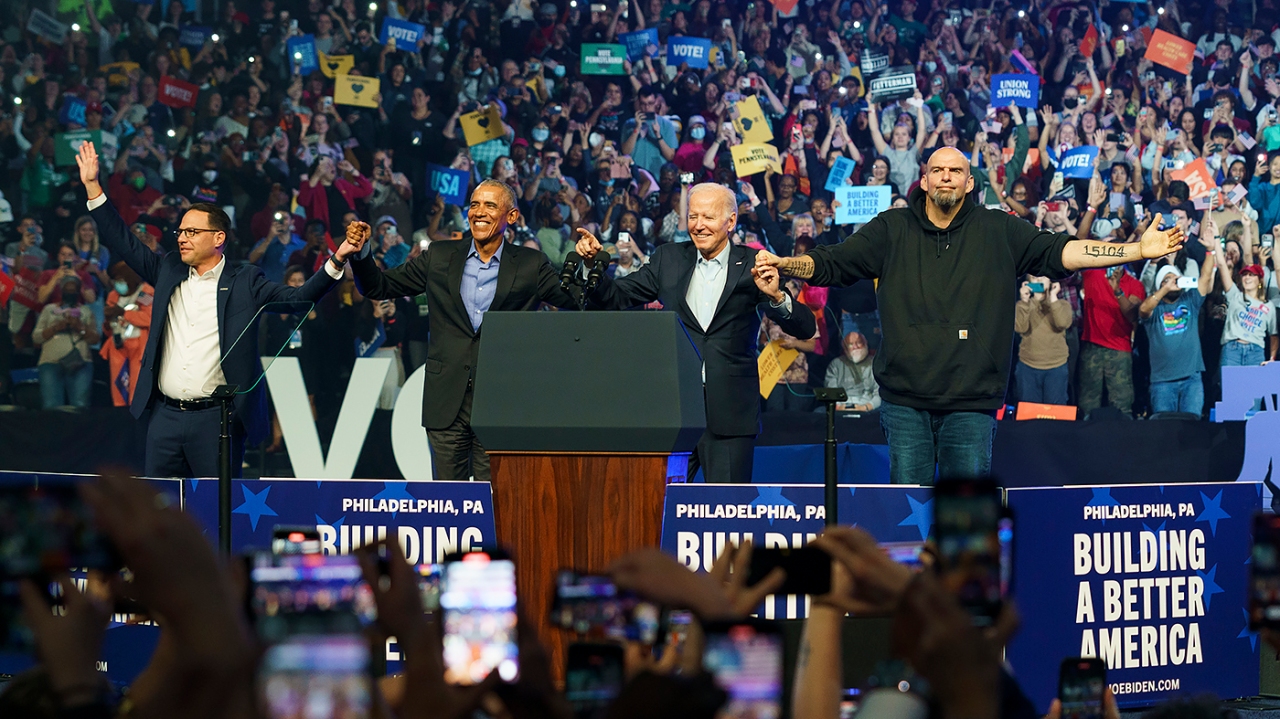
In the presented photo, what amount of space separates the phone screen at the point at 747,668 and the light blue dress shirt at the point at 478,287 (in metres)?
4.00

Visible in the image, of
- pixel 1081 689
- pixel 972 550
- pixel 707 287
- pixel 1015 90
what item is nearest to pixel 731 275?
pixel 707 287

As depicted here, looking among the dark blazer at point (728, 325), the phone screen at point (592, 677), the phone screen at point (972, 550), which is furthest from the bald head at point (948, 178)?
the phone screen at point (592, 677)

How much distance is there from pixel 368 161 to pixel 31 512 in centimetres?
883

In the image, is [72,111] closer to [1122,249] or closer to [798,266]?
[798,266]

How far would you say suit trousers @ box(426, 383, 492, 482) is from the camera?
5.00 meters

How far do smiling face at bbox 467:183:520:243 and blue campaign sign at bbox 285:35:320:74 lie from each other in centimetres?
566

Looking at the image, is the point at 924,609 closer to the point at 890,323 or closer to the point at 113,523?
the point at 113,523

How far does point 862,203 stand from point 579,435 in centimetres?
702

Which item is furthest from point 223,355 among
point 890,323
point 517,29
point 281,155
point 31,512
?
point 517,29

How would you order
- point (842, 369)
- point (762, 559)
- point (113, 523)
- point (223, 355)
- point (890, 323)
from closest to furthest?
1. point (113, 523)
2. point (762, 559)
3. point (890, 323)
4. point (223, 355)
5. point (842, 369)

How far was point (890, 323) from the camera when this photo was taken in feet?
14.8

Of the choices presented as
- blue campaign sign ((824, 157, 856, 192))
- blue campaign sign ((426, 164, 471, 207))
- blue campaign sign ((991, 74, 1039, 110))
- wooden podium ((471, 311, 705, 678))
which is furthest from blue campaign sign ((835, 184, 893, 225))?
wooden podium ((471, 311, 705, 678))

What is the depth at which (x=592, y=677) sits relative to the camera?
1.26m

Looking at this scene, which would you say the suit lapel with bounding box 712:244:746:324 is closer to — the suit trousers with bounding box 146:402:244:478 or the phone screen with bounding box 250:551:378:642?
the suit trousers with bounding box 146:402:244:478
